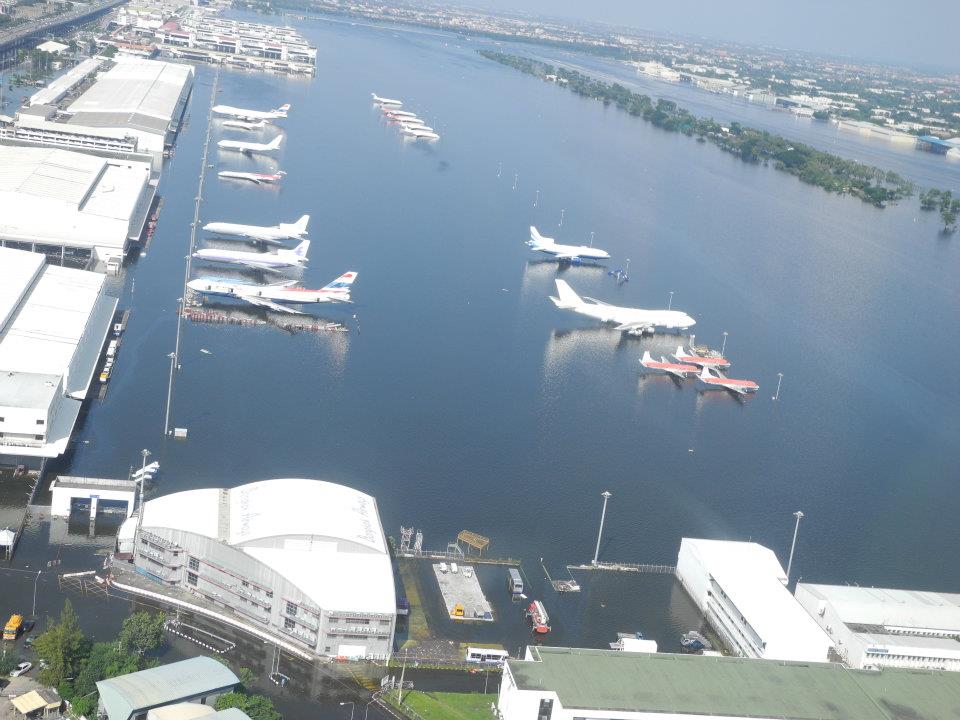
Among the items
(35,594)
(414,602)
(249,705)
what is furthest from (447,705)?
(35,594)

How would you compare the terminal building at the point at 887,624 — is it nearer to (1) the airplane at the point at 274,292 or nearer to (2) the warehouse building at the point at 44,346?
(2) the warehouse building at the point at 44,346

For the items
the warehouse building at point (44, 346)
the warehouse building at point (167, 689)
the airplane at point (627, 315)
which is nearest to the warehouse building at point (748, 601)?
the warehouse building at point (167, 689)

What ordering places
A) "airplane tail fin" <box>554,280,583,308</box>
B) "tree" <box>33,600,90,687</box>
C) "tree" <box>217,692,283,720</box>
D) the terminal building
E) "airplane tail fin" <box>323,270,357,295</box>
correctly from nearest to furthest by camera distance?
"tree" <box>217,692,283,720</box>
"tree" <box>33,600,90,687</box>
the terminal building
"airplane tail fin" <box>323,270,357,295</box>
"airplane tail fin" <box>554,280,583,308</box>

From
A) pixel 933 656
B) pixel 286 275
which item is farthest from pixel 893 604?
pixel 286 275

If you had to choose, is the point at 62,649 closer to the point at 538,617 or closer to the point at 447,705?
the point at 447,705

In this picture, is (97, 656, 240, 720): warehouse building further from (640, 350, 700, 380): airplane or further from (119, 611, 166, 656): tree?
(640, 350, 700, 380): airplane

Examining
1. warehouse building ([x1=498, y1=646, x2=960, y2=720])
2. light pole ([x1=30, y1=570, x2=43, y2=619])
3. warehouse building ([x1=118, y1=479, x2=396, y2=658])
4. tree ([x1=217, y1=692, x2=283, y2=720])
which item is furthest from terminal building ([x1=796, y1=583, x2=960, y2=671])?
light pole ([x1=30, y1=570, x2=43, y2=619])
